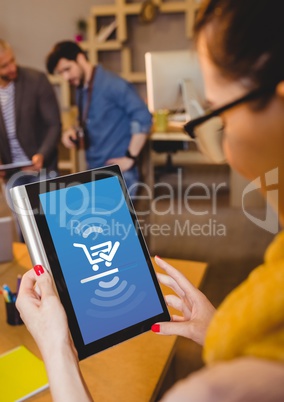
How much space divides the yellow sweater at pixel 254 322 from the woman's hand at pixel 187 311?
1.28ft

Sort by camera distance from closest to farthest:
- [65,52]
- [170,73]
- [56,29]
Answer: [65,52] < [170,73] < [56,29]

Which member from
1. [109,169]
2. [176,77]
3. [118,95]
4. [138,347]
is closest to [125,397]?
[138,347]

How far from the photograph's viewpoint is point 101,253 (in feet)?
3.28

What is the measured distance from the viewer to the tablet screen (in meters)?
0.94

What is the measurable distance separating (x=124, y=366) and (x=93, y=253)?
362 millimetres

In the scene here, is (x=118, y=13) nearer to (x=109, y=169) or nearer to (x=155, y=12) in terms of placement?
(x=155, y=12)

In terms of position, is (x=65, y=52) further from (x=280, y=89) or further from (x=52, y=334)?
(x=280, y=89)

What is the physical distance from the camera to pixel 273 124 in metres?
0.52

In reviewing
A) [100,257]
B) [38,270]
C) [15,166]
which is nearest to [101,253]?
[100,257]

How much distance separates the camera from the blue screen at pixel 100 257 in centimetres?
95

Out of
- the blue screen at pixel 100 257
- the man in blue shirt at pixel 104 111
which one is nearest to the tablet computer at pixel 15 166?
the man in blue shirt at pixel 104 111

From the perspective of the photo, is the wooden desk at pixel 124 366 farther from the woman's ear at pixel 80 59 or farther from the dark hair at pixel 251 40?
the woman's ear at pixel 80 59

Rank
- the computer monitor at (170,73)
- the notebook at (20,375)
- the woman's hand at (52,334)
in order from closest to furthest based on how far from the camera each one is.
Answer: the woman's hand at (52,334) → the notebook at (20,375) → the computer monitor at (170,73)

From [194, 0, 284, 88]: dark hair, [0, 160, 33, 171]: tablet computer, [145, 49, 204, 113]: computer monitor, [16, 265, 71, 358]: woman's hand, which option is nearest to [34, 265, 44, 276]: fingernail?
[16, 265, 71, 358]: woman's hand
